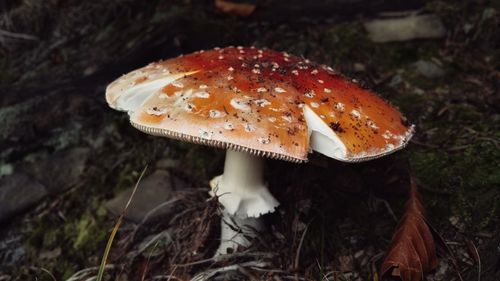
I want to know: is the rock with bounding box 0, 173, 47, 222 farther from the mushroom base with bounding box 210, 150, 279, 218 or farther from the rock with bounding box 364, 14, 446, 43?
the rock with bounding box 364, 14, 446, 43

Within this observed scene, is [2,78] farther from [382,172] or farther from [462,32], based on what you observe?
[462,32]

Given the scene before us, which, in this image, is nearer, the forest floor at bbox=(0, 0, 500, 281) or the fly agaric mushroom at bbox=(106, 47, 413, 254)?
the fly agaric mushroom at bbox=(106, 47, 413, 254)

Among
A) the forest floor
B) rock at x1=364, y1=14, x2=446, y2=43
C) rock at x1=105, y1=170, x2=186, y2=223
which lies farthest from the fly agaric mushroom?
rock at x1=364, y1=14, x2=446, y2=43

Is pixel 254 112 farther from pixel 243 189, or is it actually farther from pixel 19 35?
pixel 19 35

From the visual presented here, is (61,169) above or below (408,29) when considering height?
below

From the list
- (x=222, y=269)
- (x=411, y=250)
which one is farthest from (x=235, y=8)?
(x=411, y=250)

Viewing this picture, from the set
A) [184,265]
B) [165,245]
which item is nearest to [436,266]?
[184,265]

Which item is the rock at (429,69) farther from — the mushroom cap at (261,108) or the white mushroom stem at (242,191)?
the white mushroom stem at (242,191)
